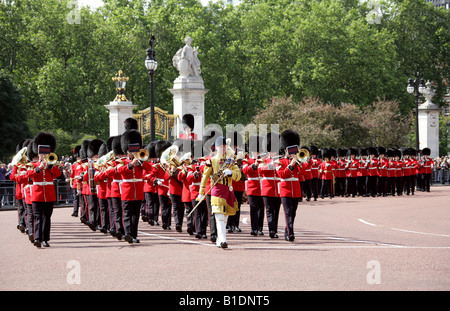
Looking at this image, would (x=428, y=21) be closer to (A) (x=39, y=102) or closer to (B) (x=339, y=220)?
(A) (x=39, y=102)

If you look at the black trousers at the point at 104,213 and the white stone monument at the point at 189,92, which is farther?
the white stone monument at the point at 189,92

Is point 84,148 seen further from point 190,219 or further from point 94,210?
point 190,219

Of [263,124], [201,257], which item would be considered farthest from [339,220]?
[263,124]

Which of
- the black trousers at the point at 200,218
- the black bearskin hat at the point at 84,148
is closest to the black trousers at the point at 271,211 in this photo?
the black trousers at the point at 200,218

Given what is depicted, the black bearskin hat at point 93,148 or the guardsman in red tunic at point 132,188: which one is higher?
the black bearskin hat at point 93,148

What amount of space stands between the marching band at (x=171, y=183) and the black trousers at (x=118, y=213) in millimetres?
16

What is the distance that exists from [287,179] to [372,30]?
39.9 meters

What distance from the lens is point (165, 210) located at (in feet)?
47.7

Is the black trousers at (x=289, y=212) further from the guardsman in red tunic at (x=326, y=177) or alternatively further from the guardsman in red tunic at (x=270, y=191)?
the guardsman in red tunic at (x=326, y=177)

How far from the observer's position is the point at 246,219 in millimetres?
17031

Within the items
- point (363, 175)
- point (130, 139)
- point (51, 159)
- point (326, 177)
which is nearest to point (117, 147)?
point (130, 139)

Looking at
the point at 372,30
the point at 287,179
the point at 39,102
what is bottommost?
the point at 287,179

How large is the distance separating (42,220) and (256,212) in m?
3.73

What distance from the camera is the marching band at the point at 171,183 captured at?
11.4 meters
